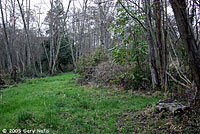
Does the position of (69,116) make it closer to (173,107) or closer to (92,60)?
(173,107)

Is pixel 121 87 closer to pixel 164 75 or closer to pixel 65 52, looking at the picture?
pixel 164 75

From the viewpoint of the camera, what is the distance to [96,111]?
3861mm

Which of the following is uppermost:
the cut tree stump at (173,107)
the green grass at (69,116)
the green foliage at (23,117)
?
the cut tree stump at (173,107)

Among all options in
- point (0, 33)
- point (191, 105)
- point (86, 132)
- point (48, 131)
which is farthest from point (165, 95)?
point (0, 33)

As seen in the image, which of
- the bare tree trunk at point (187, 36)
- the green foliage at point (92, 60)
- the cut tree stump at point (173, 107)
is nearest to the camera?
the bare tree trunk at point (187, 36)

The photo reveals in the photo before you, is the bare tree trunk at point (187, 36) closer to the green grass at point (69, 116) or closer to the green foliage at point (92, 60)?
the green grass at point (69, 116)

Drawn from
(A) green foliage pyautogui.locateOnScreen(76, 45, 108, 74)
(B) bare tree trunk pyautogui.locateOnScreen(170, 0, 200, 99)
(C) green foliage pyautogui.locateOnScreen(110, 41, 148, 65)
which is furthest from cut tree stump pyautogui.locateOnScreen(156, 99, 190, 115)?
(A) green foliage pyautogui.locateOnScreen(76, 45, 108, 74)

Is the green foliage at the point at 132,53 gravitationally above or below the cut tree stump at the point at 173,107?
above

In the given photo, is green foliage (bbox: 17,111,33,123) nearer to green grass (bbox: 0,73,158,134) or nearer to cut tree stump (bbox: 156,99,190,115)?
green grass (bbox: 0,73,158,134)

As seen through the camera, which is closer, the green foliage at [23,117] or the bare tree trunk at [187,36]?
the bare tree trunk at [187,36]

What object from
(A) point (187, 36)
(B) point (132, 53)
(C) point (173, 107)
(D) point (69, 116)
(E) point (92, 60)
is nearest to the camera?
(A) point (187, 36)

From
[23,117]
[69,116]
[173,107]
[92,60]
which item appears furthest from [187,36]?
[92,60]

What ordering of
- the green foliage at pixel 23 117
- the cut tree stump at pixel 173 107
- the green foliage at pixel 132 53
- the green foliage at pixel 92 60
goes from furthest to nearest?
the green foliage at pixel 92 60
the green foliage at pixel 132 53
the green foliage at pixel 23 117
the cut tree stump at pixel 173 107

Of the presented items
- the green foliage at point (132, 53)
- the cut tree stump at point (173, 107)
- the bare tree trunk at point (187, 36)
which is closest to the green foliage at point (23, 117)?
the cut tree stump at point (173, 107)
